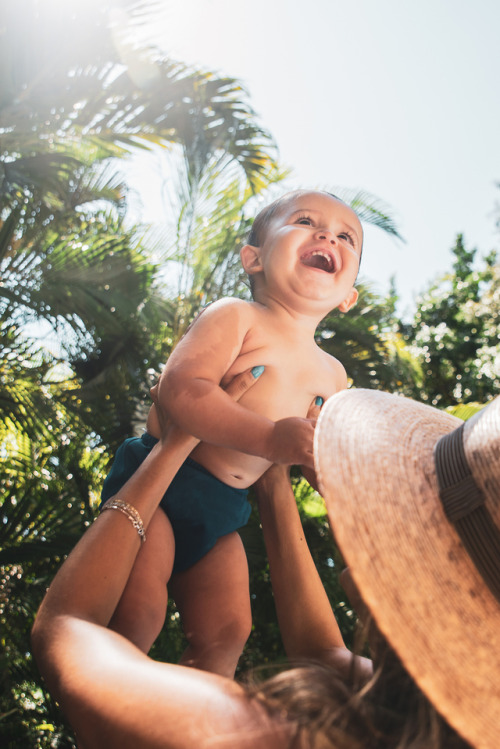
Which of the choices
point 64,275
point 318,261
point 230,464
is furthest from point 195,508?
point 64,275

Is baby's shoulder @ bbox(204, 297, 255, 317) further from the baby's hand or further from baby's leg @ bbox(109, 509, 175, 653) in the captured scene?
baby's leg @ bbox(109, 509, 175, 653)

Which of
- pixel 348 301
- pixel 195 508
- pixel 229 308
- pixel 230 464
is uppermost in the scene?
pixel 348 301

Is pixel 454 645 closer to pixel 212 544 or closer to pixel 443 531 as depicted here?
pixel 443 531

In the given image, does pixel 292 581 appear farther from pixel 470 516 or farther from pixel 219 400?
pixel 470 516

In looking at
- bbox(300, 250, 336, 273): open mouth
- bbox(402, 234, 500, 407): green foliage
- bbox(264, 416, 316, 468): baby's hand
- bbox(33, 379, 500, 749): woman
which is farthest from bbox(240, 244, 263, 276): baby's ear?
bbox(402, 234, 500, 407): green foliage

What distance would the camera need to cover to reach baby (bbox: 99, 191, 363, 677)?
1179 millimetres

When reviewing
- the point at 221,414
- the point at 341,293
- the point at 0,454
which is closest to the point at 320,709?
the point at 221,414

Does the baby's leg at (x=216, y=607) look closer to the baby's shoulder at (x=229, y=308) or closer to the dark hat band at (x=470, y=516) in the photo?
the baby's shoulder at (x=229, y=308)

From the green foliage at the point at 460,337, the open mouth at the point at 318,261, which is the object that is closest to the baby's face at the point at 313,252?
the open mouth at the point at 318,261

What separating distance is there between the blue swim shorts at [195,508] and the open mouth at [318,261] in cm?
60

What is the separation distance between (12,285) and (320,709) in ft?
12.9

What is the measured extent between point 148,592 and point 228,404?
44 centimetres

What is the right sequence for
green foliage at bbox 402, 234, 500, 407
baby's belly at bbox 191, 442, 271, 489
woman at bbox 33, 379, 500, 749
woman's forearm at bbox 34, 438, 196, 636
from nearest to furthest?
1. woman at bbox 33, 379, 500, 749
2. woman's forearm at bbox 34, 438, 196, 636
3. baby's belly at bbox 191, 442, 271, 489
4. green foliage at bbox 402, 234, 500, 407

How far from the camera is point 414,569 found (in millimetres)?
692
